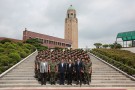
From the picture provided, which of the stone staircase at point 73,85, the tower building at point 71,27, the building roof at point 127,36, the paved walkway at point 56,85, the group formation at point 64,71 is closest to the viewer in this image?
the paved walkway at point 56,85

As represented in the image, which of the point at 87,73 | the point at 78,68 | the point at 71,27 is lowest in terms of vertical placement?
the point at 87,73

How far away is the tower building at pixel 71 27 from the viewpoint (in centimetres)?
9962

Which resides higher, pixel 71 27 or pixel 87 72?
pixel 71 27

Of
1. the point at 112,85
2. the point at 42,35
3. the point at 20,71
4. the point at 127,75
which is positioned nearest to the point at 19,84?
the point at 20,71

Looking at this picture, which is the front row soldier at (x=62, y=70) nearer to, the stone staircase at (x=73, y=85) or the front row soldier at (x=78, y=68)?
the stone staircase at (x=73, y=85)

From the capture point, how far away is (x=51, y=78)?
18094mm

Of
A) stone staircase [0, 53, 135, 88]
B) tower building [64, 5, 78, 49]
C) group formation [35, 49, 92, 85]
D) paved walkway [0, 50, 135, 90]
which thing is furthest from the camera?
tower building [64, 5, 78, 49]

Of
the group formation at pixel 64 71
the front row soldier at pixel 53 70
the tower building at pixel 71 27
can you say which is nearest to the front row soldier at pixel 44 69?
the group formation at pixel 64 71

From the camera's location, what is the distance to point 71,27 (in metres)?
99.2

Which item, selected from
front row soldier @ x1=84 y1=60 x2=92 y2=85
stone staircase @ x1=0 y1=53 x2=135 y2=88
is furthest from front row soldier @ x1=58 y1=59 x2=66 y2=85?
front row soldier @ x1=84 y1=60 x2=92 y2=85

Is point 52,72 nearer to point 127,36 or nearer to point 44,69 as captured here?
point 44,69

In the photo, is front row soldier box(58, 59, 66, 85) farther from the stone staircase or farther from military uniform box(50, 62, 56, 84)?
the stone staircase

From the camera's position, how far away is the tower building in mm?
99625

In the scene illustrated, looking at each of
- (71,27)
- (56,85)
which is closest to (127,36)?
(56,85)
